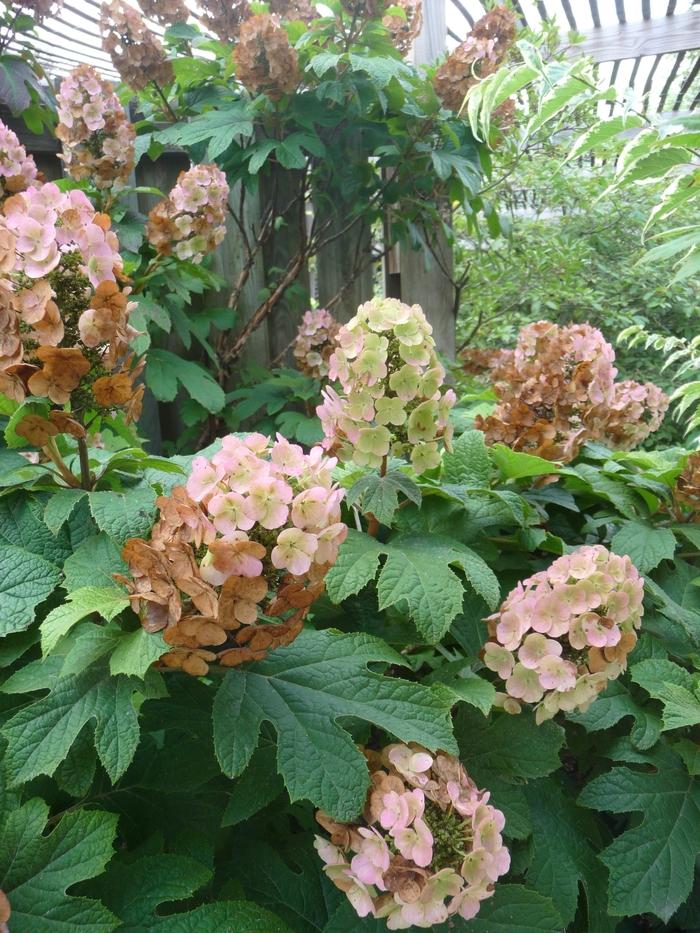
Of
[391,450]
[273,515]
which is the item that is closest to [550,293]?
[391,450]

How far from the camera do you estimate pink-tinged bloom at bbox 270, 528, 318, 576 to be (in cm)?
80

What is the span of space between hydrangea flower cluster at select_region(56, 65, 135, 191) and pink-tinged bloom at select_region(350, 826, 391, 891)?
6.97 ft

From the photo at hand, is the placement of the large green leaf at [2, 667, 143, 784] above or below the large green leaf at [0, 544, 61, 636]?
below

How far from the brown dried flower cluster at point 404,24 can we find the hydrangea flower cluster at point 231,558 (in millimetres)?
2693

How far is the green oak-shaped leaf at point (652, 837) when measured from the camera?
3.26 ft

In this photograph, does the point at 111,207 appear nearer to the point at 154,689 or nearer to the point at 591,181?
the point at 154,689

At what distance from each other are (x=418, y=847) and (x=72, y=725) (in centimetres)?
42

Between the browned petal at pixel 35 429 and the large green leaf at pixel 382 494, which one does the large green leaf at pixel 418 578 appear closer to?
the large green leaf at pixel 382 494

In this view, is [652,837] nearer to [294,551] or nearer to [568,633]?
[568,633]

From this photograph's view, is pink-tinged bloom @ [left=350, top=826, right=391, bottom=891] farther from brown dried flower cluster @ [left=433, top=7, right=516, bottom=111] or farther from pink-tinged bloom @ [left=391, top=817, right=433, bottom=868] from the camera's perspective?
brown dried flower cluster @ [left=433, top=7, right=516, bottom=111]

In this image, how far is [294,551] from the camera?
803 millimetres

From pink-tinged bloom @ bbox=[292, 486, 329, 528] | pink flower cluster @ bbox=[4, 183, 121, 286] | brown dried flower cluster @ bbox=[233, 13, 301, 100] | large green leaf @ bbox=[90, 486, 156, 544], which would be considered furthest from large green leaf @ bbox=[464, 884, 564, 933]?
brown dried flower cluster @ bbox=[233, 13, 301, 100]

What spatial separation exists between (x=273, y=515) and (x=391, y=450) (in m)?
0.41

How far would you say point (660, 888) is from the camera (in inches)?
39.3
